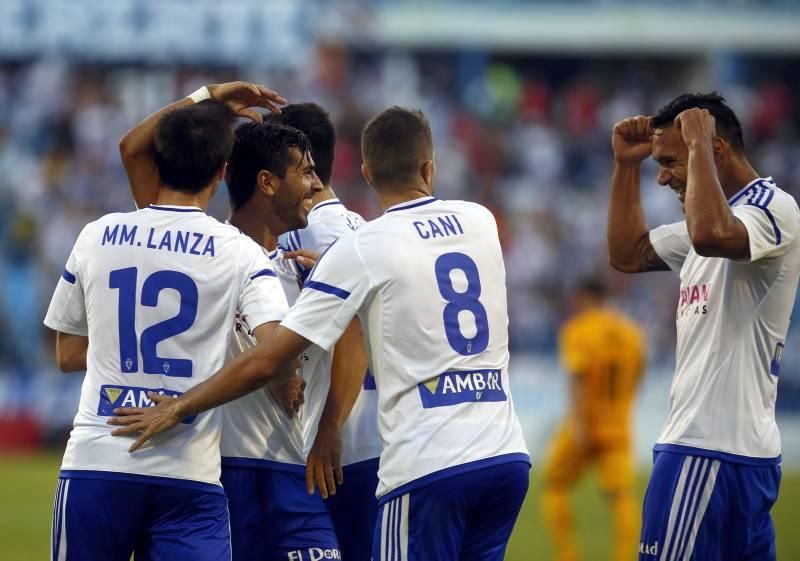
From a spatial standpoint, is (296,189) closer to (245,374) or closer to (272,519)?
(245,374)

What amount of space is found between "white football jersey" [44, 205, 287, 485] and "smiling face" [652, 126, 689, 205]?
178 cm

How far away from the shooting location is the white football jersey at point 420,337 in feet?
15.7

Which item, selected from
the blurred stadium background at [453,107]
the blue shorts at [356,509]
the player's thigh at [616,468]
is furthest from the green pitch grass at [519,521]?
the blue shorts at [356,509]

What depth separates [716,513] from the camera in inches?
205

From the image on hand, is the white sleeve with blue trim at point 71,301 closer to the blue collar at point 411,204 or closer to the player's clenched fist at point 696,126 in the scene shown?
the blue collar at point 411,204

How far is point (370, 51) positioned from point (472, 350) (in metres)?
20.5

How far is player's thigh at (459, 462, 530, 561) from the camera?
4.84m

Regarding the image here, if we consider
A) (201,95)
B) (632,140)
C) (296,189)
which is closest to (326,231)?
(296,189)

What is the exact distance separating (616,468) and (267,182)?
649cm

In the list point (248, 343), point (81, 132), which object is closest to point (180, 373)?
point (248, 343)

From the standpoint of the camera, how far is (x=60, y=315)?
17.1 ft

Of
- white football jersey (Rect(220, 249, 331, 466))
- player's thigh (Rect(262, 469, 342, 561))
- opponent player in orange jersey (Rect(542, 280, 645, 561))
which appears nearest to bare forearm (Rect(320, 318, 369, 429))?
white football jersey (Rect(220, 249, 331, 466))

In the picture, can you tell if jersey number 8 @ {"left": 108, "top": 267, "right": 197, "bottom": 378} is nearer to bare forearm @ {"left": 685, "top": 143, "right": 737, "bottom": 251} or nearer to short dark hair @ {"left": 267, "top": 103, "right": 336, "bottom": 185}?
short dark hair @ {"left": 267, "top": 103, "right": 336, "bottom": 185}

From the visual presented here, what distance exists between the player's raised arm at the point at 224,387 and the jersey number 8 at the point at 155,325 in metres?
0.14
